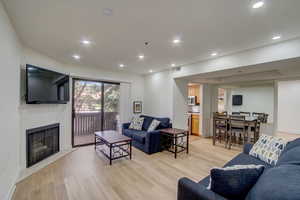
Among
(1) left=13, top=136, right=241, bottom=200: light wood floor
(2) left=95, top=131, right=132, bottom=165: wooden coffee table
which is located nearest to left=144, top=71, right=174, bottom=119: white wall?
(1) left=13, top=136, right=241, bottom=200: light wood floor

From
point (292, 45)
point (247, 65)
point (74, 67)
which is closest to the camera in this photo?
point (292, 45)

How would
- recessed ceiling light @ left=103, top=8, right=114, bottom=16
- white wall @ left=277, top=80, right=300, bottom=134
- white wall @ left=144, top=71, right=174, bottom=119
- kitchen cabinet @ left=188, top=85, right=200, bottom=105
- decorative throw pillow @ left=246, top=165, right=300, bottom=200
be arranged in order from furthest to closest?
1. kitchen cabinet @ left=188, top=85, right=200, bottom=105
2. white wall @ left=277, top=80, right=300, bottom=134
3. white wall @ left=144, top=71, right=174, bottom=119
4. recessed ceiling light @ left=103, top=8, right=114, bottom=16
5. decorative throw pillow @ left=246, top=165, right=300, bottom=200

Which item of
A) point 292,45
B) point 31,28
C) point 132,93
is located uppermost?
point 31,28

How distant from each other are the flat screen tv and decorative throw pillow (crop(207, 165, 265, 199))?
3498 mm

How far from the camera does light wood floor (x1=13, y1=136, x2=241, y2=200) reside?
2.22 meters

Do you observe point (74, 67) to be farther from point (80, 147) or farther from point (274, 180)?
point (274, 180)

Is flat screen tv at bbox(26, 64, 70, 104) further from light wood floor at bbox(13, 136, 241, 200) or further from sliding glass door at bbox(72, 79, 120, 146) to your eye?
light wood floor at bbox(13, 136, 241, 200)

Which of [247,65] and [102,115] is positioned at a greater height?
[247,65]

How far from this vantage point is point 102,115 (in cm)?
509

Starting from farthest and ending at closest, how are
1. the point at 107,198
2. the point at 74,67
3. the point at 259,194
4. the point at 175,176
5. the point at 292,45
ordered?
the point at 74,67
the point at 175,176
the point at 292,45
the point at 107,198
the point at 259,194

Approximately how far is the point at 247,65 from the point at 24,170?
5097mm

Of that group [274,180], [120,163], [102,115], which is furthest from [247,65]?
[102,115]

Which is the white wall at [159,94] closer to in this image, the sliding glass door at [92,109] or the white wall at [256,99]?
the sliding glass door at [92,109]

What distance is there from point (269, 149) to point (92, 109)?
473 cm
